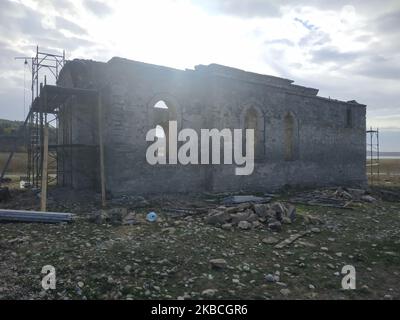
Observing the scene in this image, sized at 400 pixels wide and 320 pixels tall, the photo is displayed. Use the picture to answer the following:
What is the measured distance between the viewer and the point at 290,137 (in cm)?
1506

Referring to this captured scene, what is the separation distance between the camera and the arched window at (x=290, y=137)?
48.9 feet

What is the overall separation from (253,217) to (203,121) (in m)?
5.74

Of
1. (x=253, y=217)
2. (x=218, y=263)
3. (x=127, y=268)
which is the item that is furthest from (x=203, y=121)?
(x=127, y=268)

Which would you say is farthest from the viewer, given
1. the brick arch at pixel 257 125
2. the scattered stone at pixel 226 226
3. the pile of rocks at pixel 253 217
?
the brick arch at pixel 257 125

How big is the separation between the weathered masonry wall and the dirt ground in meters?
3.36

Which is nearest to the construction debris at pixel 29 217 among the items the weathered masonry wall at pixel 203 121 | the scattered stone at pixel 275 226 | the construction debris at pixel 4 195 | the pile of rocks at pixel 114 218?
the pile of rocks at pixel 114 218

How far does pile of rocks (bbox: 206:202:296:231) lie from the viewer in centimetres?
732

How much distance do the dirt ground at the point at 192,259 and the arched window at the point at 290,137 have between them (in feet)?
23.0

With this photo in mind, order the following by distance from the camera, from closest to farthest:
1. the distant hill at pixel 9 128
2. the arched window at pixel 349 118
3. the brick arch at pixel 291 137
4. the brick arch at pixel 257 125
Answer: the brick arch at pixel 257 125 < the brick arch at pixel 291 137 < the arched window at pixel 349 118 < the distant hill at pixel 9 128

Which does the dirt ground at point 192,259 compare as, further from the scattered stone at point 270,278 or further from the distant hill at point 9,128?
the distant hill at point 9,128

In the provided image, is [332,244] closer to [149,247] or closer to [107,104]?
Result: [149,247]

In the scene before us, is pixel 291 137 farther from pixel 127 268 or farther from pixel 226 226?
pixel 127 268
